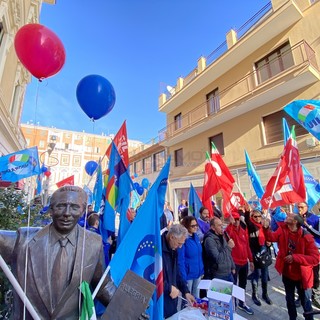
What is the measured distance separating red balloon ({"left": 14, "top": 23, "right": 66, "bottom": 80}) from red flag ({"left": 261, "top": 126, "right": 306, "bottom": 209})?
480cm

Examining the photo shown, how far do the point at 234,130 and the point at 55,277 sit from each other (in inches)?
455

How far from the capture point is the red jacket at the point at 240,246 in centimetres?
389

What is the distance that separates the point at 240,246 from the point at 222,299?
2.30 metres

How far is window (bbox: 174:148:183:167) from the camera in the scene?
15516 mm

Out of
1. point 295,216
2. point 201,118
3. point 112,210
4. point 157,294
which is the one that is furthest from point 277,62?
point 157,294

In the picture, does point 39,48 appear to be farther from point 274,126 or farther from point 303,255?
point 274,126

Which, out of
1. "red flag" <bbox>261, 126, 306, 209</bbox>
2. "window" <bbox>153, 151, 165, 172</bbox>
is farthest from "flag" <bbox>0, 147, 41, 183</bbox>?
"window" <bbox>153, 151, 165, 172</bbox>

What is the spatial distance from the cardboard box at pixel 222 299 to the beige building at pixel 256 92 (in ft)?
26.0

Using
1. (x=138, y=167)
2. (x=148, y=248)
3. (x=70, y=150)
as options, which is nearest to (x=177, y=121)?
(x=138, y=167)

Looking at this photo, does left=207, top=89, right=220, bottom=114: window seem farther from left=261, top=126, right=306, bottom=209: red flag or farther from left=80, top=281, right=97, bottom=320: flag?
left=80, top=281, right=97, bottom=320: flag

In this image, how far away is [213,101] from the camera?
A: 13102mm

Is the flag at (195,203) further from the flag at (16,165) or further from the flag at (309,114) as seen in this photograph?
the flag at (16,165)

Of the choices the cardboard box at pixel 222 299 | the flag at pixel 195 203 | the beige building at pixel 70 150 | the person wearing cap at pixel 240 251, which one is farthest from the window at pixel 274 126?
the beige building at pixel 70 150

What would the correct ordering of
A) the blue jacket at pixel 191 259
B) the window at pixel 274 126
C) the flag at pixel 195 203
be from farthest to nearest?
the window at pixel 274 126 → the flag at pixel 195 203 → the blue jacket at pixel 191 259
